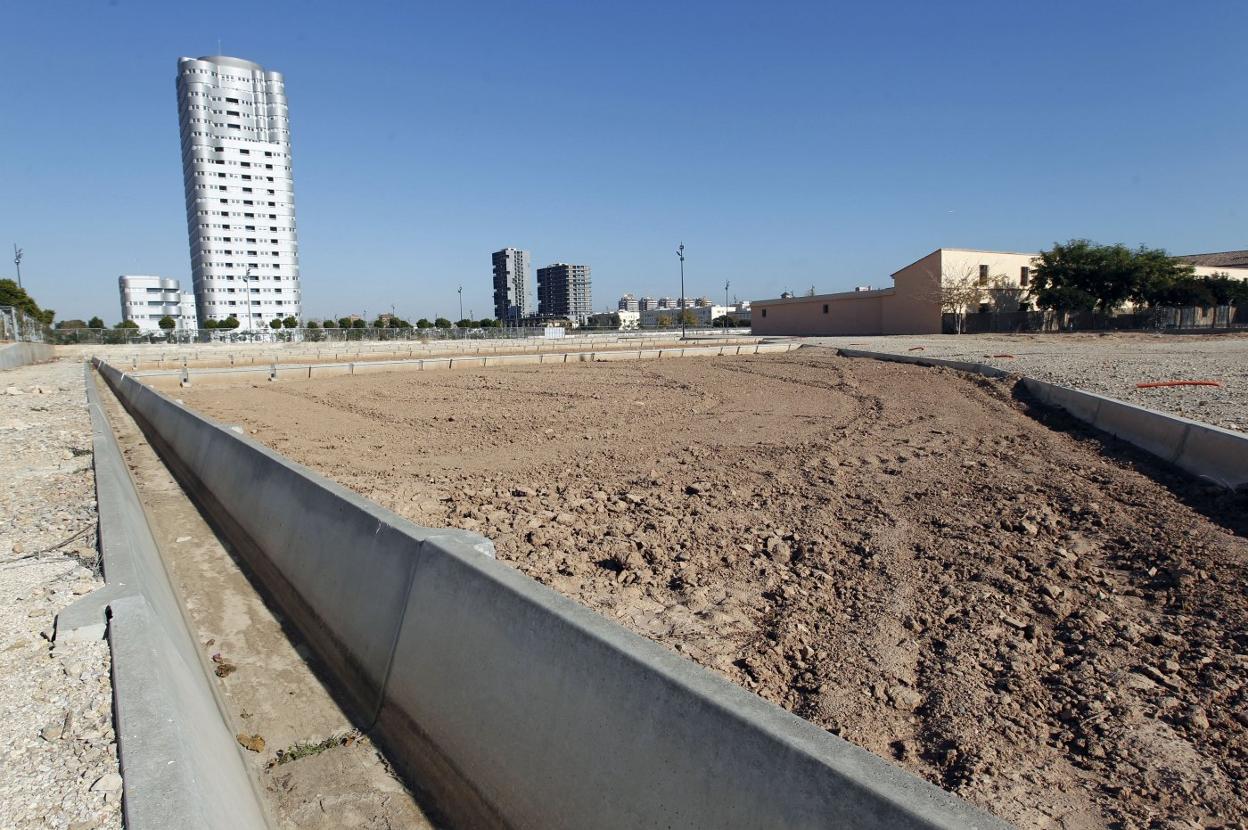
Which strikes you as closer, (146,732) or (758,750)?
(758,750)

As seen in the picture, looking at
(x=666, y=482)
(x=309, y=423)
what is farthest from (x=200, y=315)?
(x=666, y=482)

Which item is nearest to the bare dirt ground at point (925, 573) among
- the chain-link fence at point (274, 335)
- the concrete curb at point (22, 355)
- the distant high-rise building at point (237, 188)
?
the concrete curb at point (22, 355)

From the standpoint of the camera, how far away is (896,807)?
1.94 metres

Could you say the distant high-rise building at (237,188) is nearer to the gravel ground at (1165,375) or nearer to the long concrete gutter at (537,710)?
the gravel ground at (1165,375)

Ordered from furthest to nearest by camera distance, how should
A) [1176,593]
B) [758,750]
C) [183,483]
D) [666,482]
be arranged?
1. [183,483]
2. [666,482]
3. [1176,593]
4. [758,750]

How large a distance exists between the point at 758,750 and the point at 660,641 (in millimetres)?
2579

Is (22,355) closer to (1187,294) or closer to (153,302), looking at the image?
(1187,294)

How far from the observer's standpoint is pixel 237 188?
133375mm

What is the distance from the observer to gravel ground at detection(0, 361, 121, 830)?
261 cm

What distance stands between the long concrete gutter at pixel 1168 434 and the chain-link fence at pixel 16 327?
40.0m

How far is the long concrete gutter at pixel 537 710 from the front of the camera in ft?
7.11

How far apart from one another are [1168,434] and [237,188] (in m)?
151

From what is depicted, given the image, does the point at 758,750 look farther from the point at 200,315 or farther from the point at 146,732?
the point at 200,315

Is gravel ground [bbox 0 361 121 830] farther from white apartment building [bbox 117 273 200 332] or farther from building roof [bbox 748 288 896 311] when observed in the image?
white apartment building [bbox 117 273 200 332]
